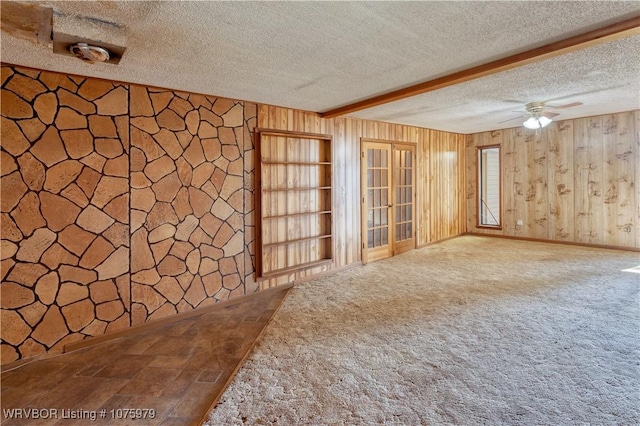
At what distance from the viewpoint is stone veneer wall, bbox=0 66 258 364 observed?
2648 mm

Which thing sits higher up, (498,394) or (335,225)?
(335,225)

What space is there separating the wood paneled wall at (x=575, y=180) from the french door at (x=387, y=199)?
8.36ft

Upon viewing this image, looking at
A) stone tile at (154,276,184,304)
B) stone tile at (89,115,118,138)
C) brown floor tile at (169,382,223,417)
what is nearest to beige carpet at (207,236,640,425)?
brown floor tile at (169,382,223,417)

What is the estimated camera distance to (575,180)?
6.22m

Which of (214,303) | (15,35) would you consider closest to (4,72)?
(15,35)

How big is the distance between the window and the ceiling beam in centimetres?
500

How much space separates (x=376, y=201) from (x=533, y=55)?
11.0 ft

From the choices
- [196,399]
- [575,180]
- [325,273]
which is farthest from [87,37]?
[575,180]

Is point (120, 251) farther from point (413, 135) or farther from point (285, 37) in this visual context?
point (413, 135)

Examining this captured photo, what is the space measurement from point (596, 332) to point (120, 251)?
4426 mm

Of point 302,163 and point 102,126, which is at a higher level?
point 102,126

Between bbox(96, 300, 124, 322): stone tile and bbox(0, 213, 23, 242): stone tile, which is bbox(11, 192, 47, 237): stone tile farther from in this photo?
bbox(96, 300, 124, 322): stone tile

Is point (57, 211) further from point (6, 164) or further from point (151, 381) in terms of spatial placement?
point (151, 381)

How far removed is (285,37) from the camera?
2273 millimetres
